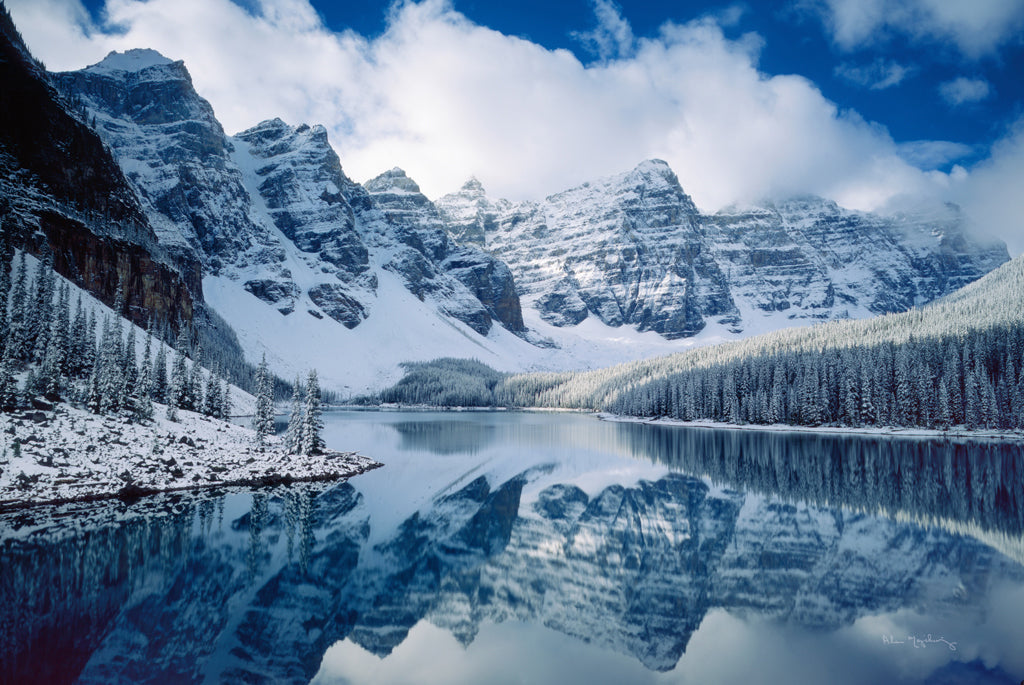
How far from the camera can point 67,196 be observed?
90.7 meters

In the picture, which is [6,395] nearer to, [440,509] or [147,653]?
[440,509]

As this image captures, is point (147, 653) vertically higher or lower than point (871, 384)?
lower

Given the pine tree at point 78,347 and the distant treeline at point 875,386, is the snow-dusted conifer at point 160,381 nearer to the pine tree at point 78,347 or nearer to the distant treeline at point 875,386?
the pine tree at point 78,347

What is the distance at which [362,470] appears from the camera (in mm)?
43500

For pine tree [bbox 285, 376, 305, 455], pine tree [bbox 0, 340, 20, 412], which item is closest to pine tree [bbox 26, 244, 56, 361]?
pine tree [bbox 0, 340, 20, 412]

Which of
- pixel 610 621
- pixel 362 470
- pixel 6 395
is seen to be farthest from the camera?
pixel 362 470

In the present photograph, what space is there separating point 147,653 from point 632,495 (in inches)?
1066

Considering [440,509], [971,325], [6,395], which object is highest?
[971,325]

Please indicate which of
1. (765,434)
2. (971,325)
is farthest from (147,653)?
(971,325)

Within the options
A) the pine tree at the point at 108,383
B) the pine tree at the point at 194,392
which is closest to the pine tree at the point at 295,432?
the pine tree at the point at 108,383

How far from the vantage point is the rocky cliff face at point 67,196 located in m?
82.1

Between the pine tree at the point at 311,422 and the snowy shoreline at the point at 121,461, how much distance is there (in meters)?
1.49
